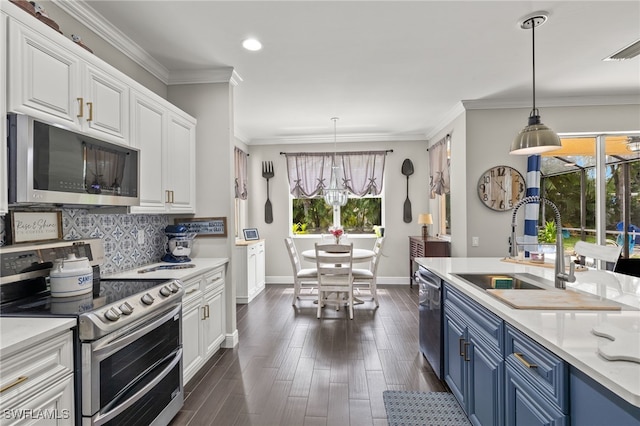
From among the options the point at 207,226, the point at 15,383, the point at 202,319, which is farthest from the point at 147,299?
the point at 207,226

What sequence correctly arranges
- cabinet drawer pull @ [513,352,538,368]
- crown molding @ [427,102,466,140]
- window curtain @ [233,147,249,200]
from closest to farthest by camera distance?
1. cabinet drawer pull @ [513,352,538,368]
2. crown molding @ [427,102,466,140]
3. window curtain @ [233,147,249,200]

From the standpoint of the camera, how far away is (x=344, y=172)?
607cm

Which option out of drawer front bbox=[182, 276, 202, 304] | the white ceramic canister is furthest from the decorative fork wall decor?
the white ceramic canister

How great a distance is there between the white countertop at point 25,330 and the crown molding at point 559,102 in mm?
4470

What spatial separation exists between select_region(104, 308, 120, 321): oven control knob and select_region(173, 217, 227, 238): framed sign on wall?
5.51 ft

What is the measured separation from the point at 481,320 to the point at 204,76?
124 inches

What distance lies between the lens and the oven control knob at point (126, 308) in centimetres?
162

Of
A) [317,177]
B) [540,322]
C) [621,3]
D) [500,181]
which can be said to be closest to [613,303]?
[540,322]

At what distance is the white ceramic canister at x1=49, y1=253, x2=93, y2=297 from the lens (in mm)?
1688

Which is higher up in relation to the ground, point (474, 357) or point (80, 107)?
point (80, 107)

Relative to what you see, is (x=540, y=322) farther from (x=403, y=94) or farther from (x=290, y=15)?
(x=403, y=94)

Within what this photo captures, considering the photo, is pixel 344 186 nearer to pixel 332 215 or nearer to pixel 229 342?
pixel 332 215

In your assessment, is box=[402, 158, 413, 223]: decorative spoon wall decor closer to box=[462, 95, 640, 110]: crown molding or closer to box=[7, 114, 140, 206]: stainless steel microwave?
box=[462, 95, 640, 110]: crown molding

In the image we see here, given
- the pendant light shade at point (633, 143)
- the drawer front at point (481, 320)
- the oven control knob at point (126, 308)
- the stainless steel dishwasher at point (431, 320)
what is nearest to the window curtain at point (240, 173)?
the stainless steel dishwasher at point (431, 320)
